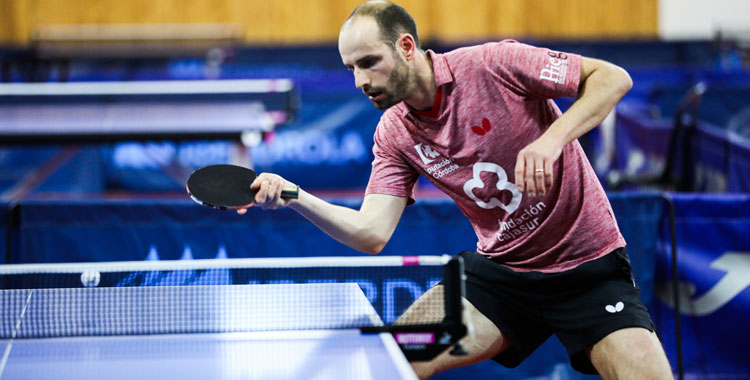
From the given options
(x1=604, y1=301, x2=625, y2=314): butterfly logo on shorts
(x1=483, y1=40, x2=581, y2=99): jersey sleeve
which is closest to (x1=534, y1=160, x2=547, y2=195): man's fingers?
(x1=483, y1=40, x2=581, y2=99): jersey sleeve

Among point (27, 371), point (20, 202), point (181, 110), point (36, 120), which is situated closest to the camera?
point (27, 371)

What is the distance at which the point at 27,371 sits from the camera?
170 centimetres

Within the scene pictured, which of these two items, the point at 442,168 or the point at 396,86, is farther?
the point at 442,168

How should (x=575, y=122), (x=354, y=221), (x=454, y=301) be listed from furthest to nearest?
(x=354, y=221) → (x=575, y=122) → (x=454, y=301)

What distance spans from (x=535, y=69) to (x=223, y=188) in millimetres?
965

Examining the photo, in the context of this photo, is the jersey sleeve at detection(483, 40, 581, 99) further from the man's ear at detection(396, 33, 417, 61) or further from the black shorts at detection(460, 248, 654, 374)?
the black shorts at detection(460, 248, 654, 374)

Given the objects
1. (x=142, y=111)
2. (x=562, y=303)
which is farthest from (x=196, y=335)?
(x=142, y=111)

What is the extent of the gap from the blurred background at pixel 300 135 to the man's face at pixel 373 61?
1.28 metres

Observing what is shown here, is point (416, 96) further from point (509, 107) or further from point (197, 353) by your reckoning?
point (197, 353)

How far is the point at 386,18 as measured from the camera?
7.50 ft

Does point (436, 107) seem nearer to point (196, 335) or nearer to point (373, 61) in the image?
point (373, 61)

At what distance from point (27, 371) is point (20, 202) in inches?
80.0

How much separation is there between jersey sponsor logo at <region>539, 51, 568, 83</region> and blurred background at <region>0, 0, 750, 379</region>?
1282 millimetres

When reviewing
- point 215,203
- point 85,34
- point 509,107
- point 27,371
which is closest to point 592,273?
point 509,107
